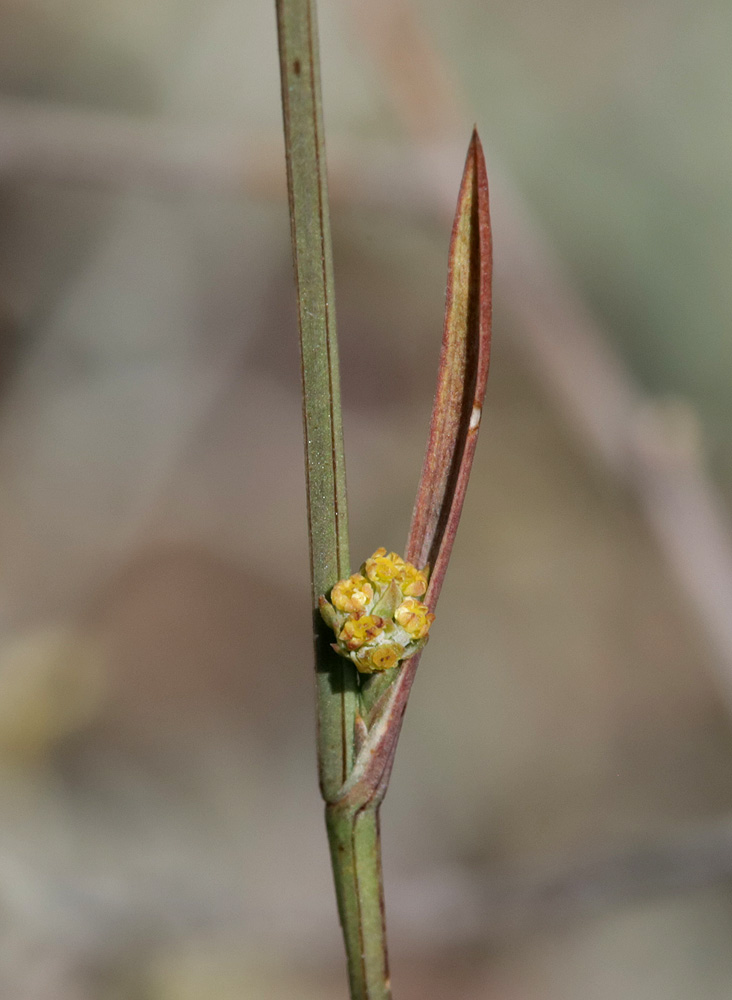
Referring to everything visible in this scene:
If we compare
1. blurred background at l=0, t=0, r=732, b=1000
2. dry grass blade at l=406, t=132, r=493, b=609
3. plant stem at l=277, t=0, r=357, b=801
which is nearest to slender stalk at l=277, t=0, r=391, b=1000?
plant stem at l=277, t=0, r=357, b=801

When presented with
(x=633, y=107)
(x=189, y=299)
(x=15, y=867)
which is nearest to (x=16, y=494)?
(x=189, y=299)

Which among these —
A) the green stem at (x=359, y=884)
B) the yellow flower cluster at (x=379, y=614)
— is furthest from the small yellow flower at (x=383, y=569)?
the green stem at (x=359, y=884)

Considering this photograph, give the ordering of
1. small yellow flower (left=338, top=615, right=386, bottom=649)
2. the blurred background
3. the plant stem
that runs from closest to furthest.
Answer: the plant stem, small yellow flower (left=338, top=615, right=386, bottom=649), the blurred background

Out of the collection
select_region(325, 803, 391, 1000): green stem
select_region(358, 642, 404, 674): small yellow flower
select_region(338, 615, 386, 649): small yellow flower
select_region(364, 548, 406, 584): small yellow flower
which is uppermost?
select_region(364, 548, 406, 584): small yellow flower

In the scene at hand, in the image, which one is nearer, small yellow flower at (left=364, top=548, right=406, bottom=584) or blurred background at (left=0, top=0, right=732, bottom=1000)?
small yellow flower at (left=364, top=548, right=406, bottom=584)

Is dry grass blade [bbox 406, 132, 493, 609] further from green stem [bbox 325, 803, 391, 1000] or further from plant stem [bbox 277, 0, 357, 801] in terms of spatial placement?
green stem [bbox 325, 803, 391, 1000]

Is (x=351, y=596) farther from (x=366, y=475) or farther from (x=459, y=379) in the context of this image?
(x=366, y=475)

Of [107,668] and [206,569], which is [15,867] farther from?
[206,569]
